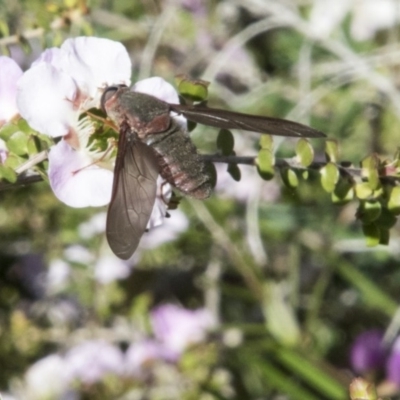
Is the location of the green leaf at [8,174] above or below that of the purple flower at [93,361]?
above

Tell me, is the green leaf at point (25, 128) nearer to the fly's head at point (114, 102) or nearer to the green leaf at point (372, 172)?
the fly's head at point (114, 102)

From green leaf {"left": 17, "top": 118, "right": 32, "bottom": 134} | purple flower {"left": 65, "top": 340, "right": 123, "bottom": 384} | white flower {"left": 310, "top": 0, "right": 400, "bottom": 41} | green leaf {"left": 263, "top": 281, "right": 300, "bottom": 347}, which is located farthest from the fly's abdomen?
white flower {"left": 310, "top": 0, "right": 400, "bottom": 41}

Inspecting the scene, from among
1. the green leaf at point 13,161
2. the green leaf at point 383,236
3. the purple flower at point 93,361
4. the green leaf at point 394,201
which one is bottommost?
the purple flower at point 93,361

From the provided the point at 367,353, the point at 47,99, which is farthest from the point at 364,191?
the point at 367,353

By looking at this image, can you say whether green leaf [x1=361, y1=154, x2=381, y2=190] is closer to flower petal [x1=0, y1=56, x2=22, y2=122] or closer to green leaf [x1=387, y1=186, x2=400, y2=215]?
green leaf [x1=387, y1=186, x2=400, y2=215]

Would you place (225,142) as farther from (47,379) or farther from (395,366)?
(395,366)

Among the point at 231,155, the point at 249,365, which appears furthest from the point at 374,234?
the point at 249,365

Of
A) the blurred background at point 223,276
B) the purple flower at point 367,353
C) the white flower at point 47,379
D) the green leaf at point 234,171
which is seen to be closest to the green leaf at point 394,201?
the green leaf at point 234,171
